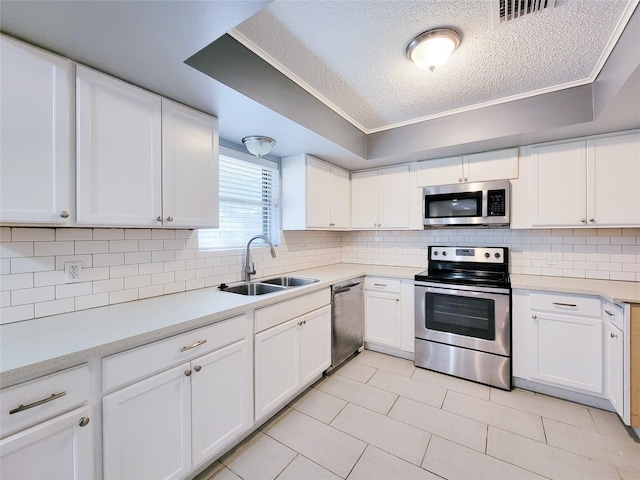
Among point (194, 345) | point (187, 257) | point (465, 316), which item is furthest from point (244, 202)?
point (465, 316)

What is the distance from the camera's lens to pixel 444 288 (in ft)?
8.61

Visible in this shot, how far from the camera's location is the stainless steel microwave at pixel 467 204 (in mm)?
2641

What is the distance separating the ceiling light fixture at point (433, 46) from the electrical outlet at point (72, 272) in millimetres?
2215

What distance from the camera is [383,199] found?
3.33 meters

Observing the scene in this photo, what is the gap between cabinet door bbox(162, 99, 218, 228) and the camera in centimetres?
167

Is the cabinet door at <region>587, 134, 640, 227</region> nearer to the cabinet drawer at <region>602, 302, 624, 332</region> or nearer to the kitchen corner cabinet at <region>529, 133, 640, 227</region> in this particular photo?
the kitchen corner cabinet at <region>529, 133, 640, 227</region>

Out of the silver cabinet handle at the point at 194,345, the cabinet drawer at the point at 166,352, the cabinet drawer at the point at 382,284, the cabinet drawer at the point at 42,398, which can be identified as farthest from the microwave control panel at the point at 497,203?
the cabinet drawer at the point at 42,398

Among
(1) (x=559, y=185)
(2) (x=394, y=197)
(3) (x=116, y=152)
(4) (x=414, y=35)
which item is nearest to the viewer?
(3) (x=116, y=152)

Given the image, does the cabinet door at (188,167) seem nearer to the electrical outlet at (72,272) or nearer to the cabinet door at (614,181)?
the electrical outlet at (72,272)

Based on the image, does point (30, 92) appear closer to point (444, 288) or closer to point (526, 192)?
point (444, 288)

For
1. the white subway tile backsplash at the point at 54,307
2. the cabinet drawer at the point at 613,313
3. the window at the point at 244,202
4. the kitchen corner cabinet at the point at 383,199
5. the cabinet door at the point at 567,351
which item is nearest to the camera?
the white subway tile backsplash at the point at 54,307

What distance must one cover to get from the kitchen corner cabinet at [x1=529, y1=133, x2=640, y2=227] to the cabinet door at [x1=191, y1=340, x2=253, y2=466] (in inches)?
107

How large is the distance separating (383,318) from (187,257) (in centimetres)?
202

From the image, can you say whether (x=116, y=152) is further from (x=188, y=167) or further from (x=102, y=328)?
(x=102, y=328)
